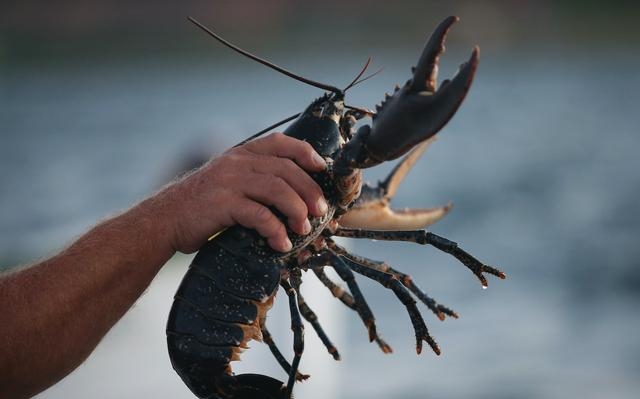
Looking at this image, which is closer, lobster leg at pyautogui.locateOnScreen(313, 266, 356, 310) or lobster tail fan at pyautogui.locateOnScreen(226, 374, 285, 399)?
lobster tail fan at pyautogui.locateOnScreen(226, 374, 285, 399)

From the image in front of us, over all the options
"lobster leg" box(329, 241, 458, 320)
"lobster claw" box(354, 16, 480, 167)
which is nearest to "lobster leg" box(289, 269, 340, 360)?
"lobster leg" box(329, 241, 458, 320)

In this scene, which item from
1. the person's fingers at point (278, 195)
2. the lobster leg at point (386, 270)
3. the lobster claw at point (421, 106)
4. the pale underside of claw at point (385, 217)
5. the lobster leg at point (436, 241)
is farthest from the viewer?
the pale underside of claw at point (385, 217)

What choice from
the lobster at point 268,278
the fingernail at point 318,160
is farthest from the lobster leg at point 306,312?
the fingernail at point 318,160

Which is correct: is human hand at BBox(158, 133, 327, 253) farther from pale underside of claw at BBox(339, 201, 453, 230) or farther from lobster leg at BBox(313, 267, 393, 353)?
pale underside of claw at BBox(339, 201, 453, 230)

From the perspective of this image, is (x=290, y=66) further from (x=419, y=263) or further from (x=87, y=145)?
(x=419, y=263)

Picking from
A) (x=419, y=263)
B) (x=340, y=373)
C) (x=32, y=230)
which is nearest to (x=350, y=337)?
(x=340, y=373)

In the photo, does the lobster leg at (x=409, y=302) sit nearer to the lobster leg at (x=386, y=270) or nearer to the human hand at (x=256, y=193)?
the lobster leg at (x=386, y=270)

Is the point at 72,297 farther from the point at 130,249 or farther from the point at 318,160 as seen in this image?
the point at 318,160
